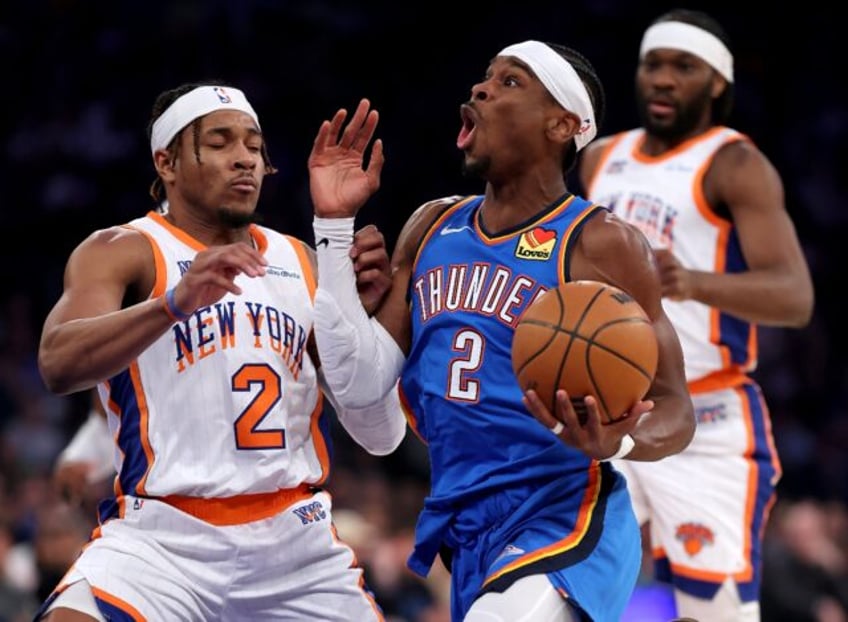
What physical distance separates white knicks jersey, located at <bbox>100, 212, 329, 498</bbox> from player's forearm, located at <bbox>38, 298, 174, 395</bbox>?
0.27 m

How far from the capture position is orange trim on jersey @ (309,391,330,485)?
5562 mm

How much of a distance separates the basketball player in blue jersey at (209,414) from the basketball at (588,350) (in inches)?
39.1

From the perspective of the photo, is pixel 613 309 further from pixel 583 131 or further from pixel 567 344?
pixel 583 131

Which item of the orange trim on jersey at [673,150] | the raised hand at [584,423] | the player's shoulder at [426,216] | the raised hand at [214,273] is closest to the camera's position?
the raised hand at [584,423]

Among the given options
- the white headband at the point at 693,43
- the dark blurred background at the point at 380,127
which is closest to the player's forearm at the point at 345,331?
the white headband at the point at 693,43

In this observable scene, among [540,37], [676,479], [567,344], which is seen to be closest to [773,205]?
[676,479]

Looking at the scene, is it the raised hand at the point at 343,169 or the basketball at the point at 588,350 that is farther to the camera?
the raised hand at the point at 343,169

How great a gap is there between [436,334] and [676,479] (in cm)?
197

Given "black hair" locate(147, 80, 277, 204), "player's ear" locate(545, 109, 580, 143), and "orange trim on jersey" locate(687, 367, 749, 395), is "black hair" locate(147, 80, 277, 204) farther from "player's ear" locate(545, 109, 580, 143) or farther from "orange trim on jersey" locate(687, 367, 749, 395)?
"orange trim on jersey" locate(687, 367, 749, 395)

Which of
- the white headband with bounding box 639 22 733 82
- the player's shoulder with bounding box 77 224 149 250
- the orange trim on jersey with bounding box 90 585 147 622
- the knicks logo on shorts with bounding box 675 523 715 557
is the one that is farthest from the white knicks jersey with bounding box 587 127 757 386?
the orange trim on jersey with bounding box 90 585 147 622

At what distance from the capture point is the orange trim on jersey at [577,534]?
4.77m

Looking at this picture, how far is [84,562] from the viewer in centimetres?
509

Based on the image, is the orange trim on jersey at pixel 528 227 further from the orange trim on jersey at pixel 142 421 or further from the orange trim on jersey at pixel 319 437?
the orange trim on jersey at pixel 142 421

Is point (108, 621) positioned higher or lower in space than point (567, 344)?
lower
